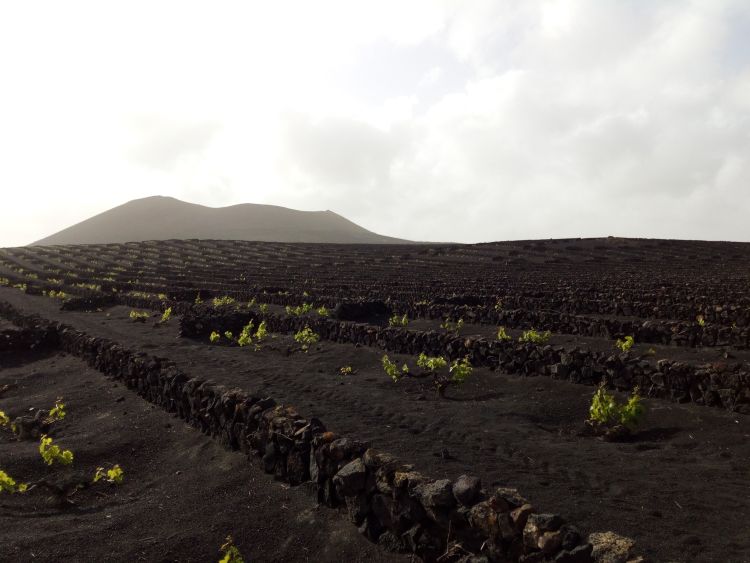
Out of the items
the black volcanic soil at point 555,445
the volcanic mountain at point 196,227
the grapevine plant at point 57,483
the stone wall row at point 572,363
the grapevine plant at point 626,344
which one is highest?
the volcanic mountain at point 196,227

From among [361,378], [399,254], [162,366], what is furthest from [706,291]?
[399,254]

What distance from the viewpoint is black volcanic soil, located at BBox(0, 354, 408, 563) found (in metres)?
6.57

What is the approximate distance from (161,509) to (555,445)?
6.19 metres

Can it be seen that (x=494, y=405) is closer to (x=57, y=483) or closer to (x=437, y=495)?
(x=437, y=495)

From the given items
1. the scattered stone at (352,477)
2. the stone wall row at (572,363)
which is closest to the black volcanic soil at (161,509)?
the scattered stone at (352,477)

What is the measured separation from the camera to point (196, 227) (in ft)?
559

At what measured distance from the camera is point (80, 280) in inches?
2127

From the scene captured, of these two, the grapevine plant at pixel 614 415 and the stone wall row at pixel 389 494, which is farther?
the grapevine plant at pixel 614 415

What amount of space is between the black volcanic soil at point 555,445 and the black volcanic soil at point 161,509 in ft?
1.66

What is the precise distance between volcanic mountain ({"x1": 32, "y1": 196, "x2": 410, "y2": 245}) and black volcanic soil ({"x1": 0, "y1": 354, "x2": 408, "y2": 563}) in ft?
445

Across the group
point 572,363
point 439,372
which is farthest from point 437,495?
point 439,372

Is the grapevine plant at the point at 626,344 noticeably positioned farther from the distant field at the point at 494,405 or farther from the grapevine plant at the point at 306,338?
the grapevine plant at the point at 306,338

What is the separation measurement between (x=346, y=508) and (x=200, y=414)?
4.80 m

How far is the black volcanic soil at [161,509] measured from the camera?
259 inches
